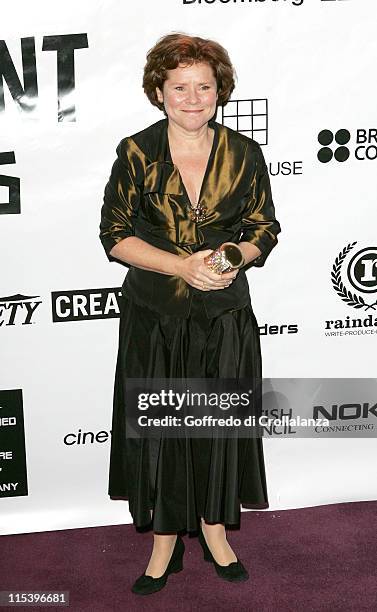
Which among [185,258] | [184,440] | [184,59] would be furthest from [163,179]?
[184,440]

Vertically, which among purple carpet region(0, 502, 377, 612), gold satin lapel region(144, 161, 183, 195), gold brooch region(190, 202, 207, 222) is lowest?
purple carpet region(0, 502, 377, 612)

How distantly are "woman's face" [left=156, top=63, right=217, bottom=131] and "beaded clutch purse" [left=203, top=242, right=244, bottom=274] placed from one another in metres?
0.44

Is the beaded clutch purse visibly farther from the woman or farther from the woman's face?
the woman's face

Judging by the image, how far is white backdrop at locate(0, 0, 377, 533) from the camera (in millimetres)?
3305

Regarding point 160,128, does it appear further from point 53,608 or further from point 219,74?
point 53,608

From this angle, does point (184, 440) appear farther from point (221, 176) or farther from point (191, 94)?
point (191, 94)

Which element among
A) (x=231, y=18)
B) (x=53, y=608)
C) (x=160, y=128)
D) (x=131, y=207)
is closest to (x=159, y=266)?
(x=131, y=207)

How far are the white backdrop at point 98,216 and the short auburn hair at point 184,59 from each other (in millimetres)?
477

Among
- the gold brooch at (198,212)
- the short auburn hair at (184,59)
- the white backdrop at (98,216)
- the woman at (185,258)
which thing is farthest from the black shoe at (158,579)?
the short auburn hair at (184,59)

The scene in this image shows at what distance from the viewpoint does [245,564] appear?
3455 millimetres

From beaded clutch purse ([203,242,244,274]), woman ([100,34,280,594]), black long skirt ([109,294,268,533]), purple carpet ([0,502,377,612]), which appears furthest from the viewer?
purple carpet ([0,502,377,612])

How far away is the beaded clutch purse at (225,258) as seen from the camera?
2.76 metres

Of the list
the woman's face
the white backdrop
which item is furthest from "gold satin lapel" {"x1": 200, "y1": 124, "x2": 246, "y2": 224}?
the white backdrop

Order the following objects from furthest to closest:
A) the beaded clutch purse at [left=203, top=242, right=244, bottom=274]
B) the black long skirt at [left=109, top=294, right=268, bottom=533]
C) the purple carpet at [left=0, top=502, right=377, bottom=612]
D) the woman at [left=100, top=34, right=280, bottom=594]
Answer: the purple carpet at [left=0, top=502, right=377, bottom=612] < the black long skirt at [left=109, top=294, right=268, bottom=533] < the woman at [left=100, top=34, right=280, bottom=594] < the beaded clutch purse at [left=203, top=242, right=244, bottom=274]
